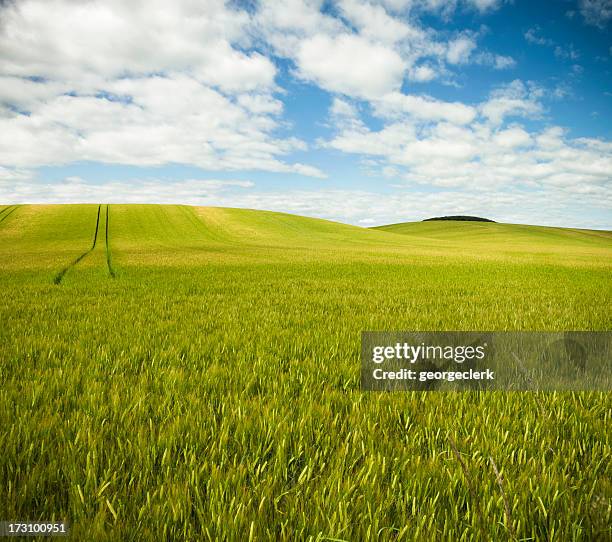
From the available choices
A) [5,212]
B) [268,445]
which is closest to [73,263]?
[268,445]

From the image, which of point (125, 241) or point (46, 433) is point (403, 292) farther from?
point (125, 241)

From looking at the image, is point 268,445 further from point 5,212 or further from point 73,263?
point 5,212

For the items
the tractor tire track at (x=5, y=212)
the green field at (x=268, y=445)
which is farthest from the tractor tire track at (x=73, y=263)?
the tractor tire track at (x=5, y=212)

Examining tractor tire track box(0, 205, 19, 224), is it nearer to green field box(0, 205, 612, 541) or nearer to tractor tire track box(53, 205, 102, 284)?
tractor tire track box(53, 205, 102, 284)

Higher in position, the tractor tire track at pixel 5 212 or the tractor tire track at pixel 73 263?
the tractor tire track at pixel 5 212

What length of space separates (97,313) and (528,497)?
7.35 m

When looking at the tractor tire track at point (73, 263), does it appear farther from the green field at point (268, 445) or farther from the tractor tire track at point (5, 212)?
the tractor tire track at point (5, 212)

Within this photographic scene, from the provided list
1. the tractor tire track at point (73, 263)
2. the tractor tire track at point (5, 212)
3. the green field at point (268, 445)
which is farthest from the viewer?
the tractor tire track at point (5, 212)

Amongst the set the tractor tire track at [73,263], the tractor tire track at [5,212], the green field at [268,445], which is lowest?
the tractor tire track at [73,263]

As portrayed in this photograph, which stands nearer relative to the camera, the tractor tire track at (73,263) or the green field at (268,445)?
the green field at (268,445)

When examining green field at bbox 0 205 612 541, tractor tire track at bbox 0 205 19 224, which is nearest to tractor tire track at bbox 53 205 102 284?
green field at bbox 0 205 612 541

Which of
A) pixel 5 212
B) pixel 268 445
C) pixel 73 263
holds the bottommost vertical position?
pixel 73 263

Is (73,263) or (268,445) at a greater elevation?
(268,445)

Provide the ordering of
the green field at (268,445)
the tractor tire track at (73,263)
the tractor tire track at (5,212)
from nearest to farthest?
the green field at (268,445) → the tractor tire track at (73,263) → the tractor tire track at (5,212)
